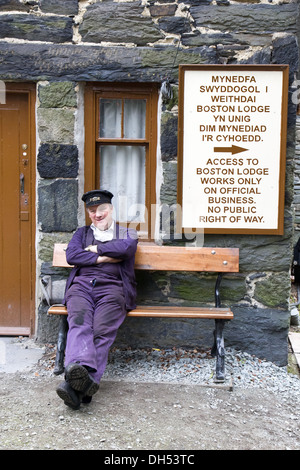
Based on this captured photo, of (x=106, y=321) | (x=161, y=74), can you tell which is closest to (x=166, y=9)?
(x=161, y=74)

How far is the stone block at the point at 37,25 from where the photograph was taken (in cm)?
413

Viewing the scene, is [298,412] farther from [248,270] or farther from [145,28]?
[145,28]

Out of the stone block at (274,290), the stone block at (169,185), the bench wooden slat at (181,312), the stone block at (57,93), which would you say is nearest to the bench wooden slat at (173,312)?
the bench wooden slat at (181,312)

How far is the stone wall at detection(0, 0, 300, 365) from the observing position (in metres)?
4.09

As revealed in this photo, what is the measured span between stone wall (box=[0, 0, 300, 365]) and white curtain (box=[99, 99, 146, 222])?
0.86ft

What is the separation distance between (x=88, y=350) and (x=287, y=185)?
2176mm

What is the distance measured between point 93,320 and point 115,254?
536 millimetres

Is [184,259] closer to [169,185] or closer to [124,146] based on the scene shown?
[169,185]

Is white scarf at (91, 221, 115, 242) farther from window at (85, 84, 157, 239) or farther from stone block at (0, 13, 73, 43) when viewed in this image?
stone block at (0, 13, 73, 43)

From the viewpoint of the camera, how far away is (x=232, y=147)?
13.6ft

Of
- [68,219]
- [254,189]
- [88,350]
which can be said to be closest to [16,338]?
[68,219]

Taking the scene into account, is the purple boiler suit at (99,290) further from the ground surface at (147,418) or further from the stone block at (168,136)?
the stone block at (168,136)

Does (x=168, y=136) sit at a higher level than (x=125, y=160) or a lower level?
higher

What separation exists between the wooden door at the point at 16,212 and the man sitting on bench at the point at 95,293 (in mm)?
789
